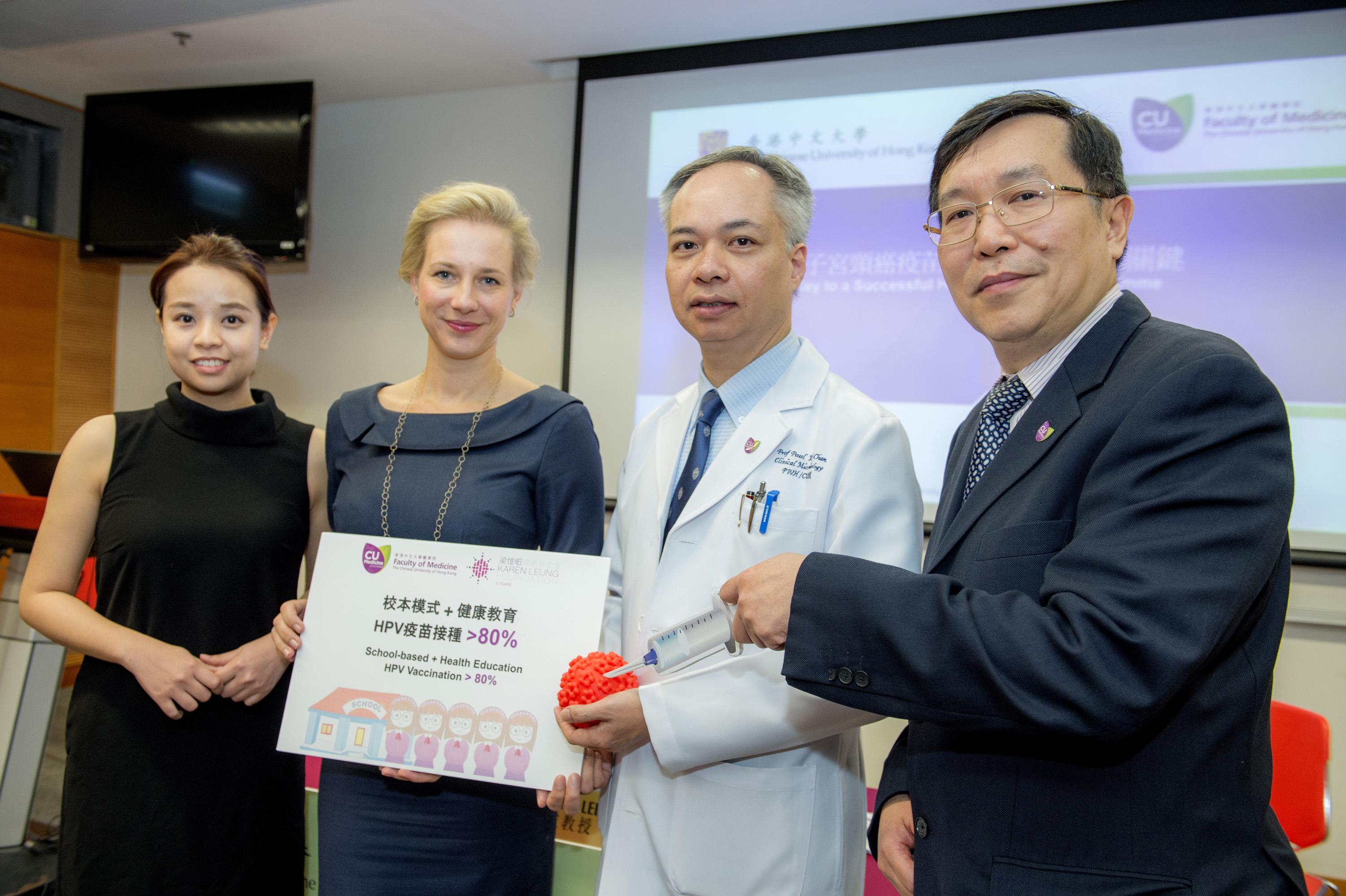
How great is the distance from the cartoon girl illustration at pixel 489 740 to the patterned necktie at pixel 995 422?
0.89 metres

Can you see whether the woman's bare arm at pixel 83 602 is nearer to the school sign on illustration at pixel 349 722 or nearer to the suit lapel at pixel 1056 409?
the school sign on illustration at pixel 349 722

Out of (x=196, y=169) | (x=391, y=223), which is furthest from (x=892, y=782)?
(x=196, y=169)

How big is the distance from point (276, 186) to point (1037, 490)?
4.69 meters

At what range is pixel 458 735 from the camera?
59.7 inches

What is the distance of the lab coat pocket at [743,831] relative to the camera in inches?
54.9

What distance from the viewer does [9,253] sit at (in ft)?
17.2

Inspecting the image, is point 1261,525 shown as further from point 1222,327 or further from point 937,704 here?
point 1222,327

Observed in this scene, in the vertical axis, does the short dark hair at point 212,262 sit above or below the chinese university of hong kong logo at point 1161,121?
below

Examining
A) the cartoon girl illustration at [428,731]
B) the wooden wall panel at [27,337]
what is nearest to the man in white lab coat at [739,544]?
the cartoon girl illustration at [428,731]

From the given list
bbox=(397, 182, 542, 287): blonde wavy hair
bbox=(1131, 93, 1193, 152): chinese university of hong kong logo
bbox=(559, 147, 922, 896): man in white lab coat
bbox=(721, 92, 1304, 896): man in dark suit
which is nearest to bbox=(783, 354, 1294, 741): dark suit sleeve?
bbox=(721, 92, 1304, 896): man in dark suit

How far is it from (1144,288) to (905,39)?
5.07ft

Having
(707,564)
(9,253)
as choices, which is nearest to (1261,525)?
(707,564)

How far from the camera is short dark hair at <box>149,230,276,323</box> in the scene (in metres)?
1.95

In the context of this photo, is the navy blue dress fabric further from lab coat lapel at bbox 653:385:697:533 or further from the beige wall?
the beige wall
